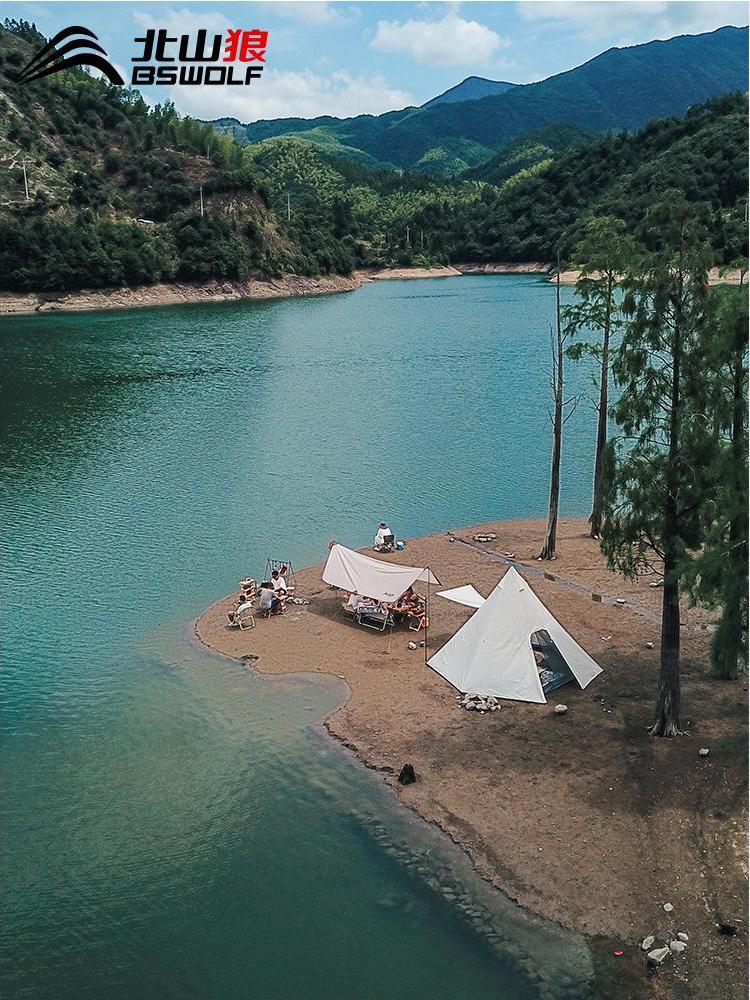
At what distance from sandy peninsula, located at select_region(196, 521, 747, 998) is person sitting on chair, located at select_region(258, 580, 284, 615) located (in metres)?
0.40

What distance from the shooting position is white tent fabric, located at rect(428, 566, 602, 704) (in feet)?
62.1

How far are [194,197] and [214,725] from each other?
132 m

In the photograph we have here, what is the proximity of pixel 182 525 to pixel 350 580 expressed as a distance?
11.3m

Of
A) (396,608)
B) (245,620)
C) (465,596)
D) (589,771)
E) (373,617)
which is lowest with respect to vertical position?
(589,771)

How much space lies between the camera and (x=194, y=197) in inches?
5413

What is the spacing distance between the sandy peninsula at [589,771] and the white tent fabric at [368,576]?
94 centimetres

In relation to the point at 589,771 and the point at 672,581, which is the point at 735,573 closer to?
the point at 672,581

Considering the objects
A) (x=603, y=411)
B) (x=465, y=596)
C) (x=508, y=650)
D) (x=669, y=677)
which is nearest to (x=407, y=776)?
(x=508, y=650)

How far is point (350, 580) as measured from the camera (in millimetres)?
23875

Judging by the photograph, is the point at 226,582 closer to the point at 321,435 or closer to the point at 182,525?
the point at 182,525

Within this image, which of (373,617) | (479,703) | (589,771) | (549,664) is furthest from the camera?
(373,617)

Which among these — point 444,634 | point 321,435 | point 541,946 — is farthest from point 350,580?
point 321,435

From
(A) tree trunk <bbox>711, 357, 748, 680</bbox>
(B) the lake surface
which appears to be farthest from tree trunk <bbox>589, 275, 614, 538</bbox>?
(A) tree trunk <bbox>711, 357, 748, 680</bbox>

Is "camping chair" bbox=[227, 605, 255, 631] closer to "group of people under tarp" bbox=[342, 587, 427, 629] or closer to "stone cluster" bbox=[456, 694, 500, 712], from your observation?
"group of people under tarp" bbox=[342, 587, 427, 629]
